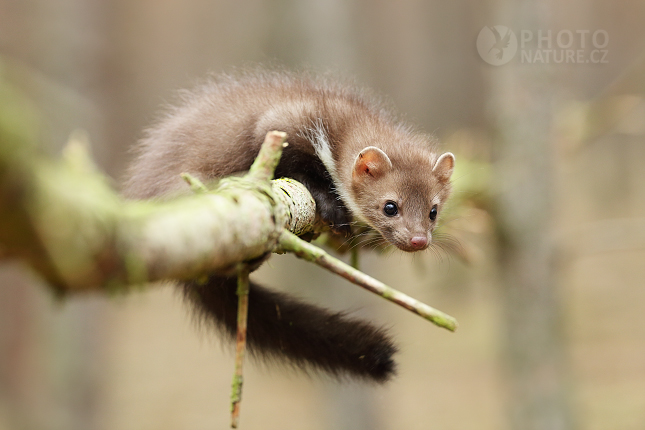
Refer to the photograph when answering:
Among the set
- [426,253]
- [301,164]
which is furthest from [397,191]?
[426,253]

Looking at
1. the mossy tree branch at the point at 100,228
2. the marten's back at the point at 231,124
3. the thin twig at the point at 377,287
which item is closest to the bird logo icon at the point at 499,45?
the marten's back at the point at 231,124

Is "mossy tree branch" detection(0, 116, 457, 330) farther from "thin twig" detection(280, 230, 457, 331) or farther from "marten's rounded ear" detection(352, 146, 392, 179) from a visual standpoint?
"marten's rounded ear" detection(352, 146, 392, 179)

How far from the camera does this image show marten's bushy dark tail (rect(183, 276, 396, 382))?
8.80 feet

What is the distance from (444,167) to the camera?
3.98m

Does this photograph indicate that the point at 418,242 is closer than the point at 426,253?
Yes

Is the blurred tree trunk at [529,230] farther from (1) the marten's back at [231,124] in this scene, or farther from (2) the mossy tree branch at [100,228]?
(2) the mossy tree branch at [100,228]

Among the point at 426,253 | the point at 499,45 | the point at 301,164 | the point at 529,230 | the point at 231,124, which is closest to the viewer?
the point at 231,124

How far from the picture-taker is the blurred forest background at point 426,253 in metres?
6.78

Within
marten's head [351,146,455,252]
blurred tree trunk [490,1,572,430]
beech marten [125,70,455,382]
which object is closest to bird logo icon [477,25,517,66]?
blurred tree trunk [490,1,572,430]

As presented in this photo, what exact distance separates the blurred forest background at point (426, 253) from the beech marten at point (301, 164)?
14.3 inches

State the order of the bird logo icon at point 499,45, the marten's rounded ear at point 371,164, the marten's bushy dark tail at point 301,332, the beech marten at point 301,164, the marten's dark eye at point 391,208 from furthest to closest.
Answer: the bird logo icon at point 499,45
the marten's dark eye at point 391,208
the marten's rounded ear at point 371,164
the beech marten at point 301,164
the marten's bushy dark tail at point 301,332

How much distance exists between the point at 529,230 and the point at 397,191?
3.69 m

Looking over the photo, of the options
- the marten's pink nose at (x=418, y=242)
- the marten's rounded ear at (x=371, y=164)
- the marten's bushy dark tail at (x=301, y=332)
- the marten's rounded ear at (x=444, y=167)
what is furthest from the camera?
the marten's rounded ear at (x=444, y=167)

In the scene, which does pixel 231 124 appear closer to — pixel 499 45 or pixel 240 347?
pixel 240 347
